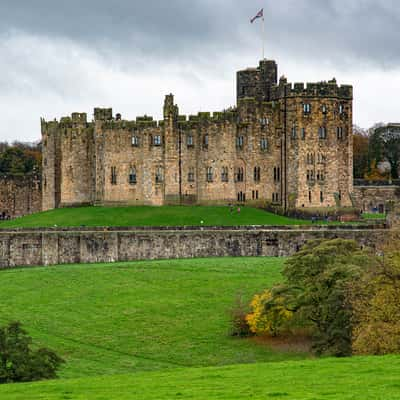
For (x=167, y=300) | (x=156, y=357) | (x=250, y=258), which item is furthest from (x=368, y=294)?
(x=250, y=258)

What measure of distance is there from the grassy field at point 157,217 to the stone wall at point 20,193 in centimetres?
2564

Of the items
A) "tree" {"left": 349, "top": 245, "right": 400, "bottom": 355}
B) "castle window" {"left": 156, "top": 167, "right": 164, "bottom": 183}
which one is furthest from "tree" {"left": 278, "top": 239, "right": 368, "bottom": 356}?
"castle window" {"left": 156, "top": 167, "right": 164, "bottom": 183}

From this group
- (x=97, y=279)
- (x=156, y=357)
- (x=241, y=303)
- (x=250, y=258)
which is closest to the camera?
(x=156, y=357)

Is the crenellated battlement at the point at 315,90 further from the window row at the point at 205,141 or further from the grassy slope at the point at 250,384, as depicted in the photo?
the grassy slope at the point at 250,384

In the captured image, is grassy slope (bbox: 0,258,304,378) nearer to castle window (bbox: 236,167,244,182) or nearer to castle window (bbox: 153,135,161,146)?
castle window (bbox: 236,167,244,182)

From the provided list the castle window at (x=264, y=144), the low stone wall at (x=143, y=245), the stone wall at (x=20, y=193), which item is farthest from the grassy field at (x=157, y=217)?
the stone wall at (x=20, y=193)

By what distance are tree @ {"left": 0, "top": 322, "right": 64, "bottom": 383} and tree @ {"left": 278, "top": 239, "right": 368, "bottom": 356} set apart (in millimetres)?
11618

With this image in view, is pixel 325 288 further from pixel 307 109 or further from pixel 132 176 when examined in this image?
pixel 132 176

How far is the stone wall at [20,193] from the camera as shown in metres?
121

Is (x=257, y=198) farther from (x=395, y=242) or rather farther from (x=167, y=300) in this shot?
(x=395, y=242)

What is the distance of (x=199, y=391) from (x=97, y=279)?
1537 inches

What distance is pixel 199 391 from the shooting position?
28.6 metres

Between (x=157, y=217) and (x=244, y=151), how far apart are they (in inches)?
410

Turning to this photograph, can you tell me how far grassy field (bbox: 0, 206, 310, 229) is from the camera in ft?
288
